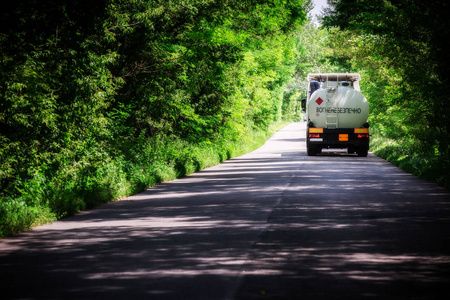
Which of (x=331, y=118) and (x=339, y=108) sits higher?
(x=339, y=108)

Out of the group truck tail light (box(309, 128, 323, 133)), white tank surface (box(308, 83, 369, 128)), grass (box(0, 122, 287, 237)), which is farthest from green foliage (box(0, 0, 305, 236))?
truck tail light (box(309, 128, 323, 133))

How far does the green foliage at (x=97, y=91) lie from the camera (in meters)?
10.3

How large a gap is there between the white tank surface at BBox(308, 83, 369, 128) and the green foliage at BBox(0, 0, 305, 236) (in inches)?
181

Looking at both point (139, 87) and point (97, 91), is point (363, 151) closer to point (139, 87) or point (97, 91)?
point (139, 87)

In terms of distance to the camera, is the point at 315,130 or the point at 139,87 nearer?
the point at 139,87

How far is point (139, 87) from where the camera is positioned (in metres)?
17.9

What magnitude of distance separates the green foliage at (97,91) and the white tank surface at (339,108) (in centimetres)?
459

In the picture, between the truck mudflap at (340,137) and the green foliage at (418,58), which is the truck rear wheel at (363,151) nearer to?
the truck mudflap at (340,137)

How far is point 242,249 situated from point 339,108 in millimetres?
21503

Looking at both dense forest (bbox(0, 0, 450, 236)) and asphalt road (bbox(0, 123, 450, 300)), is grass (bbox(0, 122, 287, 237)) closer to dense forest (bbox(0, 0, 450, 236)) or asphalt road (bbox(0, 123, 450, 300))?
dense forest (bbox(0, 0, 450, 236))

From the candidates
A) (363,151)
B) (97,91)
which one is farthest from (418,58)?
(97,91)

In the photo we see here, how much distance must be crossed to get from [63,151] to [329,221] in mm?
5579

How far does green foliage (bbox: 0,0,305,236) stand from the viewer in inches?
405

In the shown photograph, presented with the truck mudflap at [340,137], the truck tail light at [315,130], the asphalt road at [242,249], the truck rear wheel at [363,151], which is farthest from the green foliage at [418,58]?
the truck tail light at [315,130]
